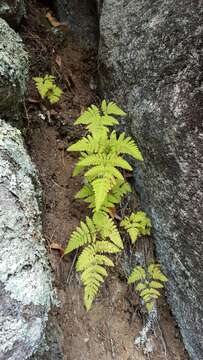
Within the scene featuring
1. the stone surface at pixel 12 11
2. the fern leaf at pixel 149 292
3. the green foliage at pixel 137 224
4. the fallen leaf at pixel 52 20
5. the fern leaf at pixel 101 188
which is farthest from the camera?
the fallen leaf at pixel 52 20

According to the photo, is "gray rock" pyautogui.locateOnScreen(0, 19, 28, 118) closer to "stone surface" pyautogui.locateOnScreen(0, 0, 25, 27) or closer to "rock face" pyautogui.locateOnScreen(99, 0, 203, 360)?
"stone surface" pyautogui.locateOnScreen(0, 0, 25, 27)

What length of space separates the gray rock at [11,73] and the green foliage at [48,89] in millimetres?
320

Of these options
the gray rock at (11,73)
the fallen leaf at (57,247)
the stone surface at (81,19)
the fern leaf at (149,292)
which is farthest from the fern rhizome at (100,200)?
the stone surface at (81,19)

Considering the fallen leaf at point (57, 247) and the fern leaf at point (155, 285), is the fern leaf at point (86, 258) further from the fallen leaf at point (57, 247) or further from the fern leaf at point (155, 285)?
the fern leaf at point (155, 285)

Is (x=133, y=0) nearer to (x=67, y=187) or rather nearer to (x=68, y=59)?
(x=68, y=59)

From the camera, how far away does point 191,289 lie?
127 inches

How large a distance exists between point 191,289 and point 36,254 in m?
1.44

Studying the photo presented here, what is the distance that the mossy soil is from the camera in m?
3.15

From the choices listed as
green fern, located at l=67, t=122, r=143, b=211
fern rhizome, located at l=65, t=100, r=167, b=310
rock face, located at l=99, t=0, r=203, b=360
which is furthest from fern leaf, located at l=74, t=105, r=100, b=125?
rock face, located at l=99, t=0, r=203, b=360

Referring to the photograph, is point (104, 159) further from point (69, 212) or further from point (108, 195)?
point (69, 212)

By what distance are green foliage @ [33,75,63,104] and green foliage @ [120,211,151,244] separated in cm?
154

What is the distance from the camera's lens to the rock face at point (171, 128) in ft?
10.1

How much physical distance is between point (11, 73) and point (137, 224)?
6.12 ft

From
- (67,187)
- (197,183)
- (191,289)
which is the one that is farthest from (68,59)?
(191,289)
